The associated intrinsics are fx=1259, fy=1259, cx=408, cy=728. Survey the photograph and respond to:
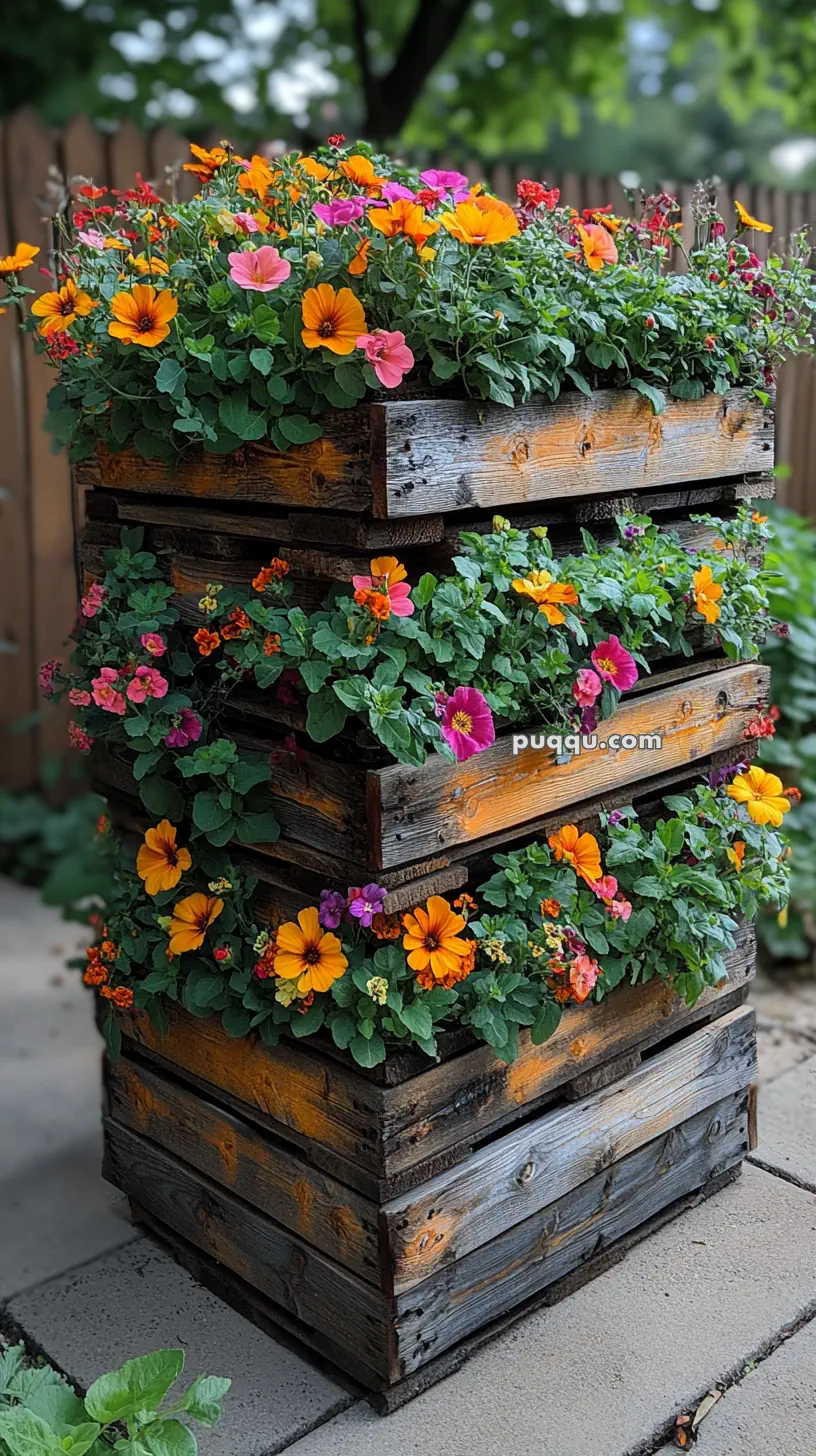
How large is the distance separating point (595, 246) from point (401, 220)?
38cm

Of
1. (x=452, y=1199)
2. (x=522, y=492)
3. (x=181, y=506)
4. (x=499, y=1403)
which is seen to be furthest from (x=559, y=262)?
(x=499, y=1403)

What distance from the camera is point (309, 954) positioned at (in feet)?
6.01

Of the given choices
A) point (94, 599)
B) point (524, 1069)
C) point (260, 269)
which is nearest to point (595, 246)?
point (260, 269)

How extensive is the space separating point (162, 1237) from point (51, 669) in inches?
43.6

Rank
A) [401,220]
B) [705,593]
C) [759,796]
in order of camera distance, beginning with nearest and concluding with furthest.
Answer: [401,220], [705,593], [759,796]

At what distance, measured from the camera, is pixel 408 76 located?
6.73 metres

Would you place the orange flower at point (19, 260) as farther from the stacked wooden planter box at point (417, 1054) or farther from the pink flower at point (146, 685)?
the pink flower at point (146, 685)

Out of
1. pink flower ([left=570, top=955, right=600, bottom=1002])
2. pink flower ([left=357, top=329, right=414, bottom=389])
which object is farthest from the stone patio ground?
pink flower ([left=357, top=329, right=414, bottom=389])

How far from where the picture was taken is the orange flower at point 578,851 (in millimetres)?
2006

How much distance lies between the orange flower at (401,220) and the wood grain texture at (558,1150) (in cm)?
137

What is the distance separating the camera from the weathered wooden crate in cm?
189

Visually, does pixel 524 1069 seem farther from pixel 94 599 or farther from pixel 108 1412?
pixel 94 599

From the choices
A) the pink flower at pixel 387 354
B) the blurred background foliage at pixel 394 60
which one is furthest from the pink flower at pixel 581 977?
the blurred background foliage at pixel 394 60

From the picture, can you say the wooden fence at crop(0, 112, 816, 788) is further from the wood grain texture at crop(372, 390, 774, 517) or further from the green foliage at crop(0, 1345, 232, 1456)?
the green foliage at crop(0, 1345, 232, 1456)
